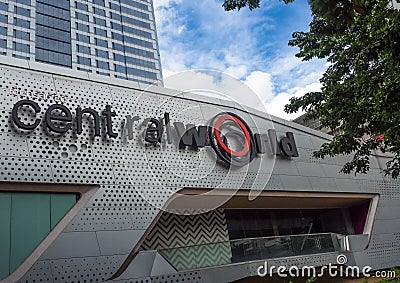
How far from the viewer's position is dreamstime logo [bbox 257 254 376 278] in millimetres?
11125

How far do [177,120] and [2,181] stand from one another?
581cm

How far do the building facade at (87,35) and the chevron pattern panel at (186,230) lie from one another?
137 ft

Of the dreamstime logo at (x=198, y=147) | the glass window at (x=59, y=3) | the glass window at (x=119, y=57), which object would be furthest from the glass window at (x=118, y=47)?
the dreamstime logo at (x=198, y=147)

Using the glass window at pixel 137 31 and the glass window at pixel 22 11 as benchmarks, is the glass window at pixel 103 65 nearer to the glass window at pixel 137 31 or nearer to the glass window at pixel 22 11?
the glass window at pixel 137 31

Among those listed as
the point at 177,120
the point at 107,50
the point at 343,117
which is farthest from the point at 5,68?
the point at 107,50

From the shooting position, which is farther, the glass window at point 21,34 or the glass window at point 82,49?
the glass window at point 82,49

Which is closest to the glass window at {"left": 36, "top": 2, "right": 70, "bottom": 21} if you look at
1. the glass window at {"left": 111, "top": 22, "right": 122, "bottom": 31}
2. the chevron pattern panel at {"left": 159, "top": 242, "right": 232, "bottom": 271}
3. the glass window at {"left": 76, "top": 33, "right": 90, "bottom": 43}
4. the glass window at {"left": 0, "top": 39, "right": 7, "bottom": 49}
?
the glass window at {"left": 76, "top": 33, "right": 90, "bottom": 43}

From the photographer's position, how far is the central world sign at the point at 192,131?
31.8ft

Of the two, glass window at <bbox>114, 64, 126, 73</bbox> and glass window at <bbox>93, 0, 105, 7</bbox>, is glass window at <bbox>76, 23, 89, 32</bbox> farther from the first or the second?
glass window at <bbox>114, 64, 126, 73</bbox>

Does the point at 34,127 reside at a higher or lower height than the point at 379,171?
higher

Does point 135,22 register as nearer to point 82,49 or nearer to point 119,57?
point 119,57

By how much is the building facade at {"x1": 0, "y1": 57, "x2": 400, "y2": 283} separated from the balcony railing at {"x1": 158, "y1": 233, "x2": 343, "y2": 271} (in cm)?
3

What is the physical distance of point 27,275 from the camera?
26.5 feet

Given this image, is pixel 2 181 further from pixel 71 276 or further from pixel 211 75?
pixel 211 75
